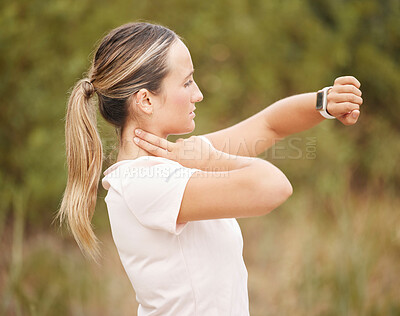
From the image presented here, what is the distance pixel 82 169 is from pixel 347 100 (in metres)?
0.87

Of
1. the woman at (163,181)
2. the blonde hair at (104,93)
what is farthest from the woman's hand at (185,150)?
the blonde hair at (104,93)

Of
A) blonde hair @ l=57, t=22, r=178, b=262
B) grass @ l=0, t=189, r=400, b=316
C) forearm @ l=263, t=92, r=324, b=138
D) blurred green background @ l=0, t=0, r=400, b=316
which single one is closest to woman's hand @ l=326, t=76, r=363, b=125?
forearm @ l=263, t=92, r=324, b=138

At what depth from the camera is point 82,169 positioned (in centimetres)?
162

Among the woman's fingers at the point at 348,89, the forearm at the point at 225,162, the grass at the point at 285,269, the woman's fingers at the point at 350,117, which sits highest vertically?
the woman's fingers at the point at 348,89

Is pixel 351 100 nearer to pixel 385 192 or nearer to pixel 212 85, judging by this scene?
pixel 385 192

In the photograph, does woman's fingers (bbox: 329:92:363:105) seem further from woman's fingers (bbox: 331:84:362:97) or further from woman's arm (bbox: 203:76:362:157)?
woman's arm (bbox: 203:76:362:157)

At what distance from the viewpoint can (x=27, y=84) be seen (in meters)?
4.06

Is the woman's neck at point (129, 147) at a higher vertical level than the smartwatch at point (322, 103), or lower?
lower

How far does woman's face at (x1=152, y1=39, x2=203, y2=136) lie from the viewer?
1604 mm

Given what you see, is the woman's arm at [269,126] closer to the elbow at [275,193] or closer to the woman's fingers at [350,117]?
the woman's fingers at [350,117]

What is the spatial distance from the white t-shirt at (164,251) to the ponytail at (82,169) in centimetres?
12

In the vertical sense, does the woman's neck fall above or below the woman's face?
below

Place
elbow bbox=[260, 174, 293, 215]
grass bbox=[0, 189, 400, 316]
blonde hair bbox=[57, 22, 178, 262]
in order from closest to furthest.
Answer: elbow bbox=[260, 174, 293, 215] < blonde hair bbox=[57, 22, 178, 262] < grass bbox=[0, 189, 400, 316]

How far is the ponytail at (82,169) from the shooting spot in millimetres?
1605
